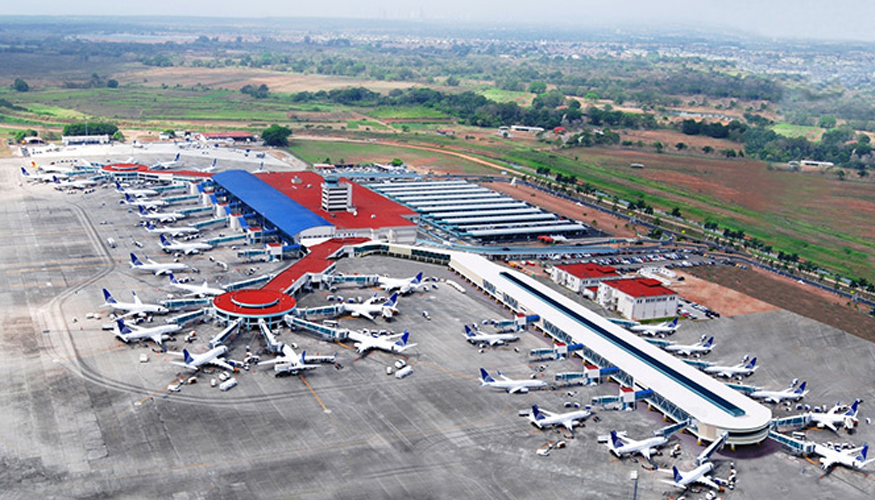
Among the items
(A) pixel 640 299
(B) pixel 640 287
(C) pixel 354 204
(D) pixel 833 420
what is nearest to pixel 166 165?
(C) pixel 354 204

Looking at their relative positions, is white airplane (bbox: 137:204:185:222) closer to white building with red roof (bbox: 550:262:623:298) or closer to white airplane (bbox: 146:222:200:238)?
white airplane (bbox: 146:222:200:238)

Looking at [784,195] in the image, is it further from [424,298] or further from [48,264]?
[48,264]

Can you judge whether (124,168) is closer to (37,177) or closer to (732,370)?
(37,177)

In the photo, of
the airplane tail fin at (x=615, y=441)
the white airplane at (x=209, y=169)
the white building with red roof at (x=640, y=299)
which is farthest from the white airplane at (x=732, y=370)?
the white airplane at (x=209, y=169)

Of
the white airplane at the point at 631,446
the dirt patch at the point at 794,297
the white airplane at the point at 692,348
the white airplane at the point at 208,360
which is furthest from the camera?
the dirt patch at the point at 794,297

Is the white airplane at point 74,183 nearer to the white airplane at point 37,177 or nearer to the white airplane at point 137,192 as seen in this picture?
the white airplane at point 37,177

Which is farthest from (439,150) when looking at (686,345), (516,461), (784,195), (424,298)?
(516,461)
